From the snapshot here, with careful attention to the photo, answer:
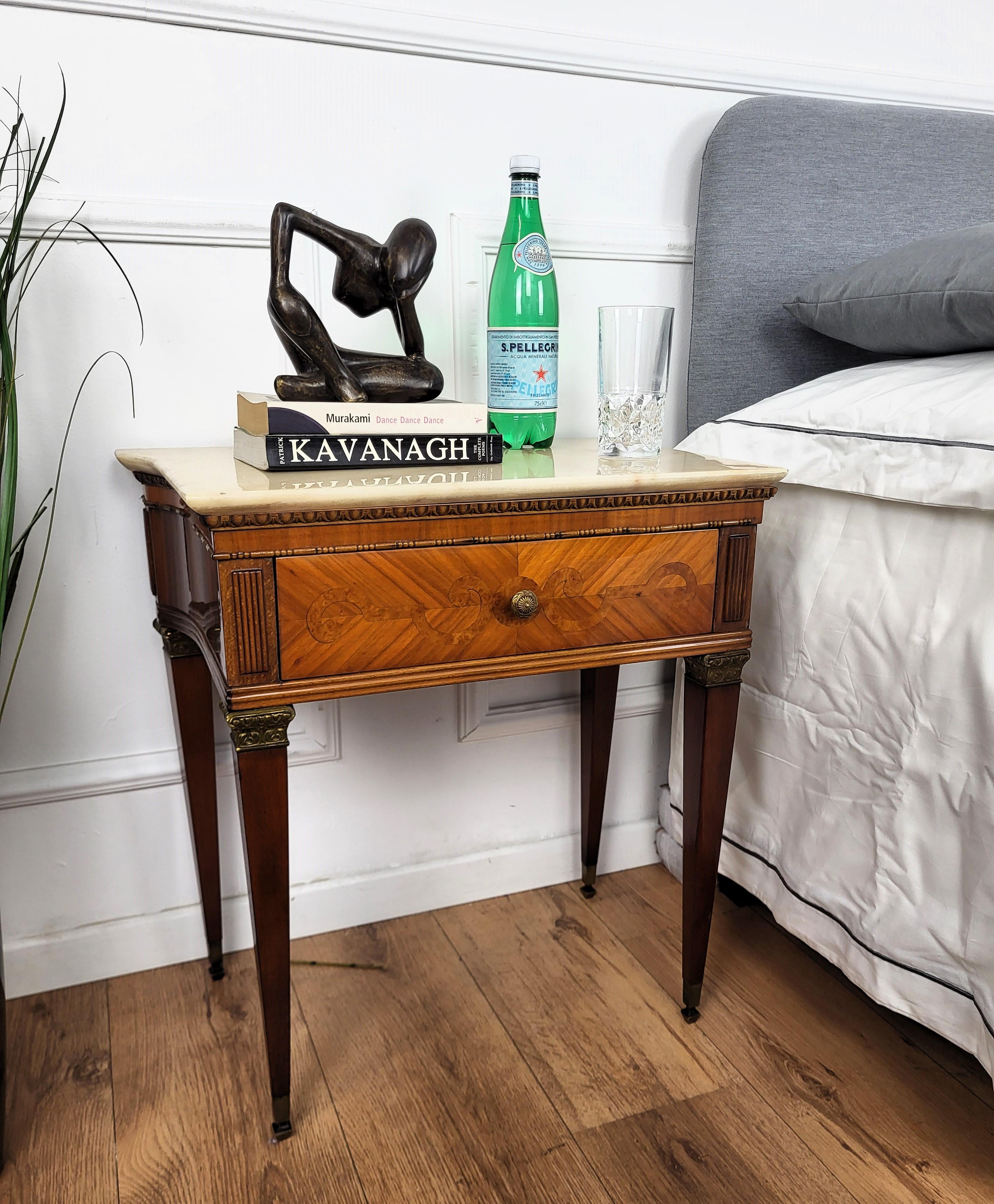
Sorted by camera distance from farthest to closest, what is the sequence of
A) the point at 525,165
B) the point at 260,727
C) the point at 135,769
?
1. the point at 135,769
2. the point at 525,165
3. the point at 260,727

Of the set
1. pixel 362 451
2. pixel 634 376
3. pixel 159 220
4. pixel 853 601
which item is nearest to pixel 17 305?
pixel 159 220

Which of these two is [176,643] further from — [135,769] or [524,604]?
[524,604]

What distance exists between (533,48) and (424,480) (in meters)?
0.68

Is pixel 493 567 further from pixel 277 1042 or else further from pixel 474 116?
pixel 474 116

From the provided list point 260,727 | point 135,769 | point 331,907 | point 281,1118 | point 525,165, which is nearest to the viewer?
point 260,727

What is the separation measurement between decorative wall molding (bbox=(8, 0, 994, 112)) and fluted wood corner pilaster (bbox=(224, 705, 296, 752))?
762 mm

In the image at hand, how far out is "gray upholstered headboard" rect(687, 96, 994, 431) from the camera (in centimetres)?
118

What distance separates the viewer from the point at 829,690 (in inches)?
38.7

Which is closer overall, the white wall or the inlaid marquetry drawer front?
the inlaid marquetry drawer front

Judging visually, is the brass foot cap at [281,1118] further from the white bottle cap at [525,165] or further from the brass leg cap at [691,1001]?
the white bottle cap at [525,165]

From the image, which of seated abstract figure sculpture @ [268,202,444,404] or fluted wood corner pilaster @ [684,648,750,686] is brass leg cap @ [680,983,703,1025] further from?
seated abstract figure sculpture @ [268,202,444,404]

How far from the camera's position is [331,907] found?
1.22 metres

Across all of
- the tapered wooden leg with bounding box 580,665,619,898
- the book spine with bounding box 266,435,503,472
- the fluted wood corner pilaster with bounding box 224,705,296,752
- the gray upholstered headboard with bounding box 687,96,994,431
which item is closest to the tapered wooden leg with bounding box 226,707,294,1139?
the fluted wood corner pilaster with bounding box 224,705,296,752

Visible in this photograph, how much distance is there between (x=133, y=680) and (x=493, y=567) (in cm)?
55
